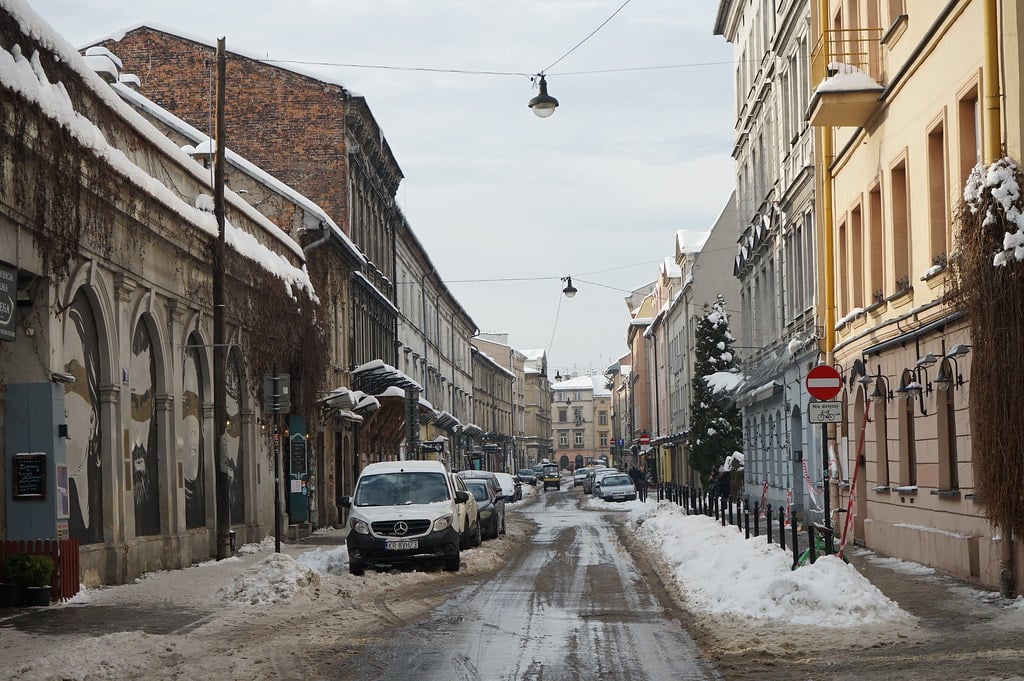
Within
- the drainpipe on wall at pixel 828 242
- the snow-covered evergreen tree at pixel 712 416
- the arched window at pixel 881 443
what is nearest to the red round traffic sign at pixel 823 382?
the arched window at pixel 881 443

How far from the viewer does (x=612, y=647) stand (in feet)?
38.4

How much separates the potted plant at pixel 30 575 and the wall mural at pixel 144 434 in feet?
18.0

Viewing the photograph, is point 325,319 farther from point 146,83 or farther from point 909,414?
point 909,414

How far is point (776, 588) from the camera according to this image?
1356 centimetres

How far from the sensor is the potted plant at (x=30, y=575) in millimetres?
14578

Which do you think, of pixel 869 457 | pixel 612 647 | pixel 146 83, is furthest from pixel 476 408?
pixel 612 647

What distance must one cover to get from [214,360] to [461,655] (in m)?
12.6

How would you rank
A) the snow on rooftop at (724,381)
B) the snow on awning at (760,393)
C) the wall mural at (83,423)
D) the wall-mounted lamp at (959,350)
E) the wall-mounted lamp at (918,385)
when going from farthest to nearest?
the snow on rooftop at (724,381) < the snow on awning at (760,393) < the wall-mounted lamp at (918,385) < the wall mural at (83,423) < the wall-mounted lamp at (959,350)

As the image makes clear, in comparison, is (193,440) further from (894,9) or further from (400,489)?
(894,9)

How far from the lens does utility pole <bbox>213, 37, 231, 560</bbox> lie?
73.0 ft

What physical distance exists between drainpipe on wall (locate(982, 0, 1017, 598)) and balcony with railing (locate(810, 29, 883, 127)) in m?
6.32

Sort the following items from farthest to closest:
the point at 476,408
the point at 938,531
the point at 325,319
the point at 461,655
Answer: the point at 476,408 < the point at 325,319 < the point at 938,531 < the point at 461,655

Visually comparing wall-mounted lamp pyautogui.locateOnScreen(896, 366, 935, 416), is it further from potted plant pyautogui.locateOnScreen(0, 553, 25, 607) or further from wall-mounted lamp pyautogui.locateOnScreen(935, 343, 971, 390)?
potted plant pyautogui.locateOnScreen(0, 553, 25, 607)

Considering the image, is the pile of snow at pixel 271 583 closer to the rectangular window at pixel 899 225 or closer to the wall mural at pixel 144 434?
the wall mural at pixel 144 434
